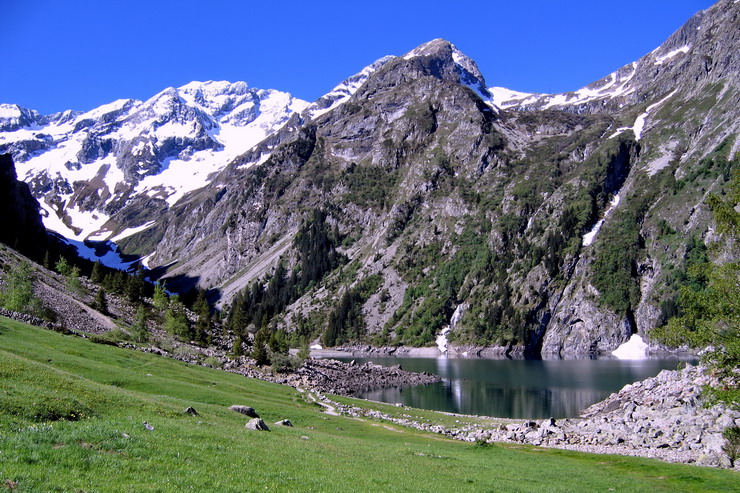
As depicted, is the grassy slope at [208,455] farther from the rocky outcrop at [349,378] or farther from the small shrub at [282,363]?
the small shrub at [282,363]

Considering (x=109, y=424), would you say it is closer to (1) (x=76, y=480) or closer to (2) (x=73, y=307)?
(1) (x=76, y=480)

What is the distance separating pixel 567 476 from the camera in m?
30.2

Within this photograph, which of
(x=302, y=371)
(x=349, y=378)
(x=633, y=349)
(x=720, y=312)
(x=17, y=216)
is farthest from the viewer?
(x=633, y=349)

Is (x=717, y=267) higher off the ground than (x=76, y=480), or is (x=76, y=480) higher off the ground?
(x=717, y=267)

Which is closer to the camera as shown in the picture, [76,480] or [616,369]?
[76,480]

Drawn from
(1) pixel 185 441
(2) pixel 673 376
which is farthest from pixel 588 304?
(1) pixel 185 441

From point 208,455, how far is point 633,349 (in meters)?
195

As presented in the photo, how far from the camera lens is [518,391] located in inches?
3745

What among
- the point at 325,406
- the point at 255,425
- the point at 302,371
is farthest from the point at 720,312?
the point at 302,371

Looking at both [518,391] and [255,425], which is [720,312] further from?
[518,391]

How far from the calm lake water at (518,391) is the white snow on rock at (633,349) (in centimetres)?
5397

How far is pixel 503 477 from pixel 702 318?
13819 millimetres

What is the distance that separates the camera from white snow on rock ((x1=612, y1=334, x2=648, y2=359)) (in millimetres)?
177500

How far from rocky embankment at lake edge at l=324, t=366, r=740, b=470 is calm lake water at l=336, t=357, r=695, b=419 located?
1157cm
